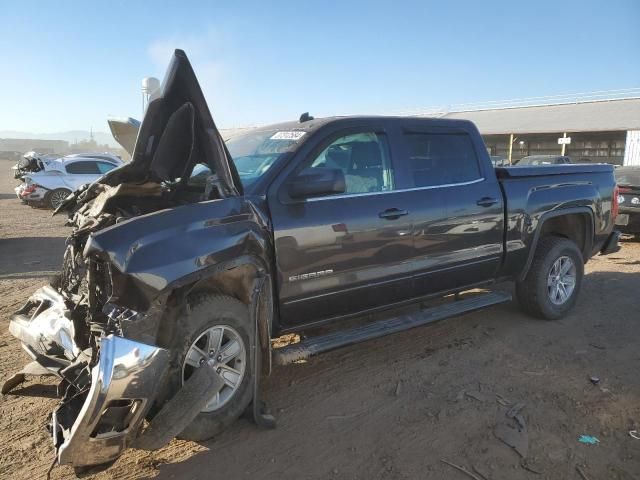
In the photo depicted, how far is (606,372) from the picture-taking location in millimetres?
4211

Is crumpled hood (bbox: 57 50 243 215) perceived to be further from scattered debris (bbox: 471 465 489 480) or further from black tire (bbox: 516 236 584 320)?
black tire (bbox: 516 236 584 320)

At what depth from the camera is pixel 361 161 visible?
4098 millimetres

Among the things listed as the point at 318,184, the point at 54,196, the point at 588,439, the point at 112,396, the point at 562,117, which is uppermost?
the point at 562,117

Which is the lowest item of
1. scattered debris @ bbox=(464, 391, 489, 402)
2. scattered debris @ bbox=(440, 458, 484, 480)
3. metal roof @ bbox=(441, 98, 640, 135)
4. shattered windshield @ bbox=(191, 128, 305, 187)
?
scattered debris @ bbox=(464, 391, 489, 402)

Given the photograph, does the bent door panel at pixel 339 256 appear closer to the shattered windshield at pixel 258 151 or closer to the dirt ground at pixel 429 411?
the shattered windshield at pixel 258 151

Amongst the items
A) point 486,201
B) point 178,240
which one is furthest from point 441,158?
point 178,240

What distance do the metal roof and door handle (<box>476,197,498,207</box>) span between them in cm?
2157

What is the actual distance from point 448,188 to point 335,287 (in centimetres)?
148

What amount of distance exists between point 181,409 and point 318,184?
65.8 inches

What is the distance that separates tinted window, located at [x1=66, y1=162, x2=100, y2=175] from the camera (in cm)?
1645

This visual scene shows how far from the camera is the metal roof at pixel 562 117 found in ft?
89.2

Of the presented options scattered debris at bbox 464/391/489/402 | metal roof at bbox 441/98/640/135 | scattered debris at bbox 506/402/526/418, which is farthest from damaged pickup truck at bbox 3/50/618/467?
metal roof at bbox 441/98/640/135

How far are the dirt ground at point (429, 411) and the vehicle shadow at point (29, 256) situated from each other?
2.50m

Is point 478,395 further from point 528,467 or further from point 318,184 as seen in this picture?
point 318,184
